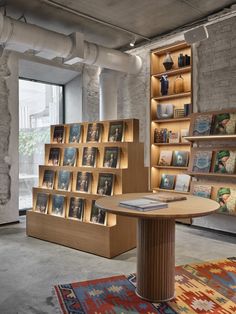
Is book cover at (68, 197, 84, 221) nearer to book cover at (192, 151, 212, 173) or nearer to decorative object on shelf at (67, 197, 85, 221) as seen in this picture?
decorative object on shelf at (67, 197, 85, 221)

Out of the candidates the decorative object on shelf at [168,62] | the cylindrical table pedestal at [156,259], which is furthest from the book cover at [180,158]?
the cylindrical table pedestal at [156,259]

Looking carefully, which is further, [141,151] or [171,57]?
[171,57]

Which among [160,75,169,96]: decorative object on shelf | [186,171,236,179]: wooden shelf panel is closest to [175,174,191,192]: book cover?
[186,171,236,179]: wooden shelf panel

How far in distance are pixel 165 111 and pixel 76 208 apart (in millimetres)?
2373

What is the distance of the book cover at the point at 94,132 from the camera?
3852 mm

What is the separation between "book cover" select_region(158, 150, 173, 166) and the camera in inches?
205

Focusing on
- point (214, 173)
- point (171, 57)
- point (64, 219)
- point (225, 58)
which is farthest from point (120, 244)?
point (171, 57)

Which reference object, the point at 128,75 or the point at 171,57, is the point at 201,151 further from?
the point at 128,75

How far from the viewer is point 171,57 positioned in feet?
17.1

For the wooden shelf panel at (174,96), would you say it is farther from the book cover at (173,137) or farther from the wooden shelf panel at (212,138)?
the wooden shelf panel at (212,138)

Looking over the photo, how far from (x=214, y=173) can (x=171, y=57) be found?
219 cm

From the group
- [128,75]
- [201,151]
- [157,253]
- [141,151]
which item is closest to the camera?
[157,253]

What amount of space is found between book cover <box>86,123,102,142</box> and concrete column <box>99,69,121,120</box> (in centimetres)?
165

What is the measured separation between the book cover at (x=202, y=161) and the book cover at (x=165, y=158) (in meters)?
0.71
